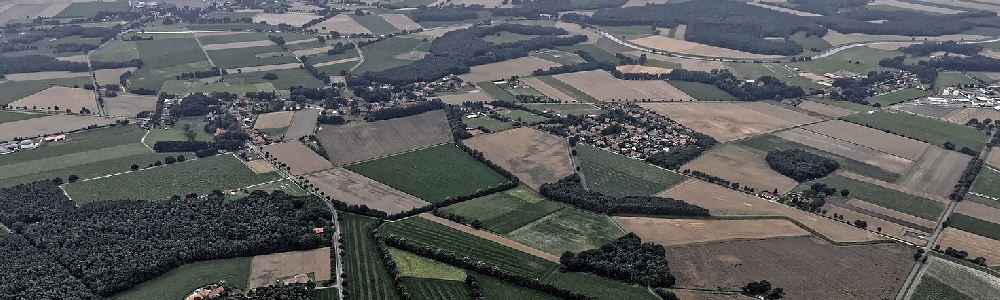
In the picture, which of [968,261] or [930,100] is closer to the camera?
[968,261]

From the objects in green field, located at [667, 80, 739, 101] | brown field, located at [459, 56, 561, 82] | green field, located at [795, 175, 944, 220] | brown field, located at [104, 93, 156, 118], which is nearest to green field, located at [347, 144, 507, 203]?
green field, located at [795, 175, 944, 220]

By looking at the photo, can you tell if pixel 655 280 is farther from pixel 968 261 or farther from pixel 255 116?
pixel 255 116

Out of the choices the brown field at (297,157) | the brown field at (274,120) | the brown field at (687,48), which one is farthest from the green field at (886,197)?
the brown field at (687,48)

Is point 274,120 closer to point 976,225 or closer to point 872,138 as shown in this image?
point 872,138

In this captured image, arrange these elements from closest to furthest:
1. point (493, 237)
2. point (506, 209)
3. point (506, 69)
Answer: point (493, 237) < point (506, 209) < point (506, 69)

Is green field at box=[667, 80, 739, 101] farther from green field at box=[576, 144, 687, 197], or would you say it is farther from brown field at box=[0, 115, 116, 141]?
brown field at box=[0, 115, 116, 141]

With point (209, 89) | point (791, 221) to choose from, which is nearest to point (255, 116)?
point (209, 89)

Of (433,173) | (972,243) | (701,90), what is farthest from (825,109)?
(433,173)
